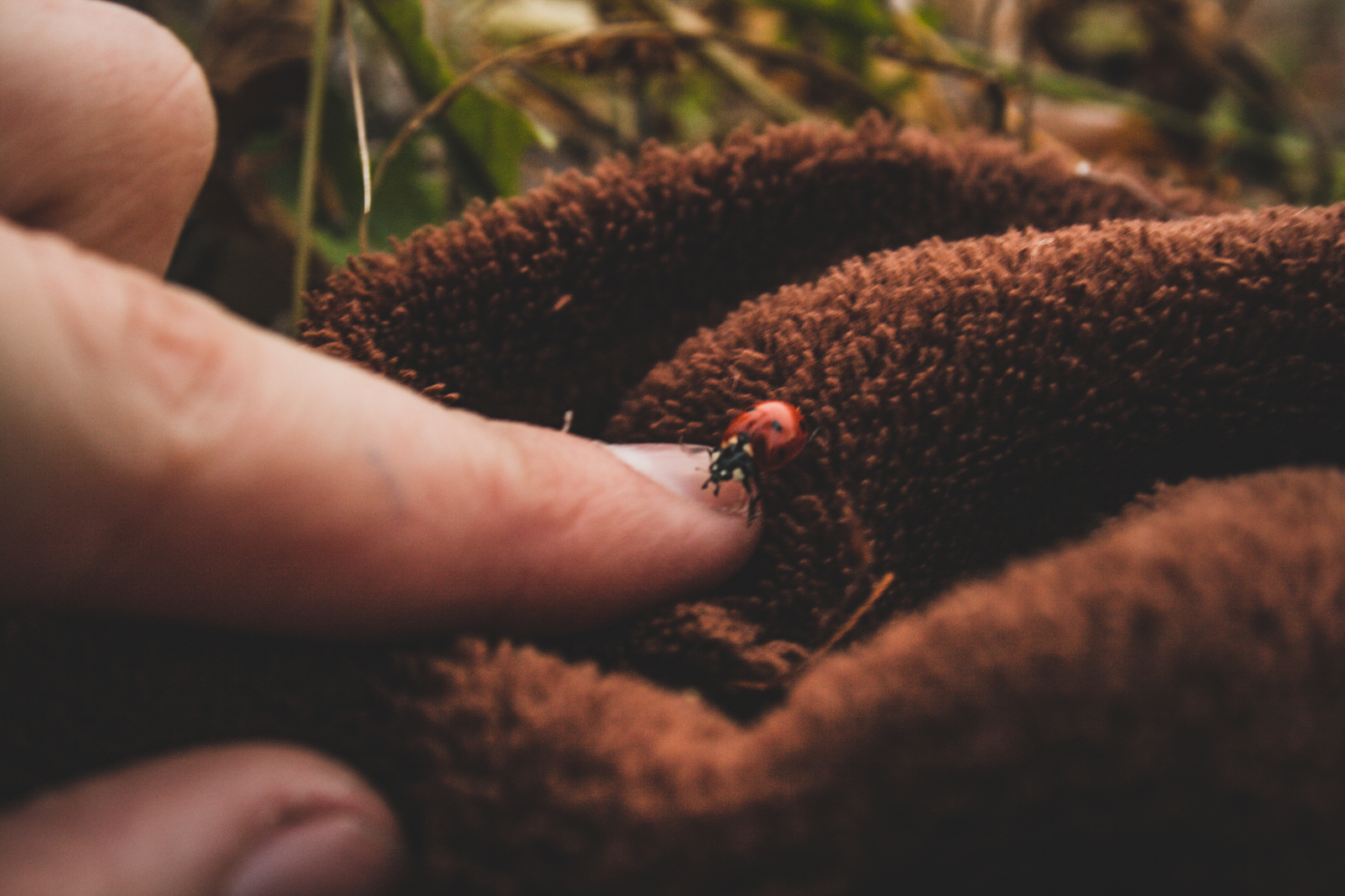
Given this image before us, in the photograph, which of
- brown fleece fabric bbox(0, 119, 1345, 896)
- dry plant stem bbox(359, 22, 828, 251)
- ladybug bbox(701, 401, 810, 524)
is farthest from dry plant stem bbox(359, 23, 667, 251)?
ladybug bbox(701, 401, 810, 524)

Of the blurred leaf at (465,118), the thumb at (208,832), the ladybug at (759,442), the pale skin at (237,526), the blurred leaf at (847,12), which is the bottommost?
the thumb at (208,832)

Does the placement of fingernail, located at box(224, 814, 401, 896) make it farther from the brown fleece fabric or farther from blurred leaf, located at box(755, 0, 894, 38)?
blurred leaf, located at box(755, 0, 894, 38)

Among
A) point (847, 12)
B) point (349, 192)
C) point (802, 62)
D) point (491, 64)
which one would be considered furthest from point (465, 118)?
point (847, 12)

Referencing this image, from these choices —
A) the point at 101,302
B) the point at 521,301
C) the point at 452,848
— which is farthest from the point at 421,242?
the point at 452,848

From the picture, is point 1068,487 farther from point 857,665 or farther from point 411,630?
point 411,630

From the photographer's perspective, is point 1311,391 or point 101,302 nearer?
point 101,302

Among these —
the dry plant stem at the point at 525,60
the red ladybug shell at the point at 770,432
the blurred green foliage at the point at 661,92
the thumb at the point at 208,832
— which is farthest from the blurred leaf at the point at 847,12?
the thumb at the point at 208,832

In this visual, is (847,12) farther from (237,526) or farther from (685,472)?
(237,526)

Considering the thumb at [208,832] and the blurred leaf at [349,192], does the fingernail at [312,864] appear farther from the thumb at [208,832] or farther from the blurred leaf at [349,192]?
the blurred leaf at [349,192]
